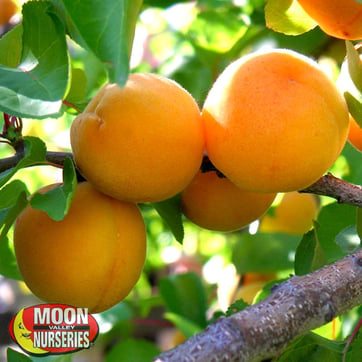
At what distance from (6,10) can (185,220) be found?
808 millimetres

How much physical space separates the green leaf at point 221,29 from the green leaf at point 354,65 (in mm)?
808

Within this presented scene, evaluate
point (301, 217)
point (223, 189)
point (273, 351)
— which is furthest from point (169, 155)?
point (301, 217)

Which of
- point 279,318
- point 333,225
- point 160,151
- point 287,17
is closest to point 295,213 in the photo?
point 333,225

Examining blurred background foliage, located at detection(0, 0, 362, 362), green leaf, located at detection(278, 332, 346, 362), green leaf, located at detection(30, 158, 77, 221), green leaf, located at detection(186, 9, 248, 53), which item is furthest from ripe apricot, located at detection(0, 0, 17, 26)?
green leaf, located at detection(278, 332, 346, 362)

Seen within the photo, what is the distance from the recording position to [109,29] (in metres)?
0.64

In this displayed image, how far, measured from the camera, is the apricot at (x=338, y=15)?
79cm

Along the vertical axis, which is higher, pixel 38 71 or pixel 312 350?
pixel 38 71

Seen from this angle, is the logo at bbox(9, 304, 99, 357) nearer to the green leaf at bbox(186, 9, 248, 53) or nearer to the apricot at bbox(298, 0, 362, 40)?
the apricot at bbox(298, 0, 362, 40)

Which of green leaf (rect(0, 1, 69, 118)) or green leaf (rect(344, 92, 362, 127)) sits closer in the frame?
green leaf (rect(0, 1, 69, 118))

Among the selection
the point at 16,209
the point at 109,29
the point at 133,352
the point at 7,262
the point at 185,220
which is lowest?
the point at 133,352

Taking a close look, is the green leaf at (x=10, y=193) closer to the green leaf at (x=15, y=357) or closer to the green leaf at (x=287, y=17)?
the green leaf at (x=15, y=357)

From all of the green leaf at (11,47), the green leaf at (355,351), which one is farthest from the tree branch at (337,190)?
the green leaf at (11,47)

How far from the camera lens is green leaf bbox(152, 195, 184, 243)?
3.09 ft

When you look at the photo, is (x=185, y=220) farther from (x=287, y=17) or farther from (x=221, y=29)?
(x=287, y=17)
